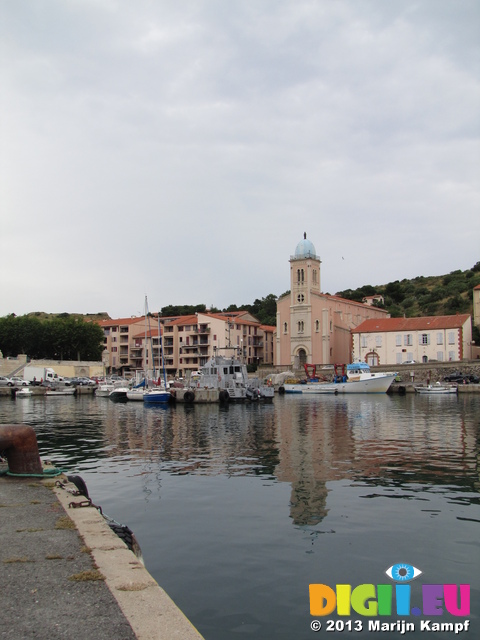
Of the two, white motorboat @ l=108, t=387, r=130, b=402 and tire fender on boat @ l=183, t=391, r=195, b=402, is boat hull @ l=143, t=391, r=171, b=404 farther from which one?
white motorboat @ l=108, t=387, r=130, b=402

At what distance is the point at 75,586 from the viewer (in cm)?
642

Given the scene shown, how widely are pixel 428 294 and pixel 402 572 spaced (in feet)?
425

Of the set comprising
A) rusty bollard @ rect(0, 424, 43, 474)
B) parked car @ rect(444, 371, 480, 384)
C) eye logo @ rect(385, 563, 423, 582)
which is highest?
rusty bollard @ rect(0, 424, 43, 474)

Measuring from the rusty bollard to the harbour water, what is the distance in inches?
83.5

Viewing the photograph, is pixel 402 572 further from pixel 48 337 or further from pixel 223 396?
pixel 48 337

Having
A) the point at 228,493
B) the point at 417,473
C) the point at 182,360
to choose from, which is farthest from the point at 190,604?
the point at 182,360

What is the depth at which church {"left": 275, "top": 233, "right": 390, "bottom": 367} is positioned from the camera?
96.8m

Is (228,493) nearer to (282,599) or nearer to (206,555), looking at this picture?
(206,555)

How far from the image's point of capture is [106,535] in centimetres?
840

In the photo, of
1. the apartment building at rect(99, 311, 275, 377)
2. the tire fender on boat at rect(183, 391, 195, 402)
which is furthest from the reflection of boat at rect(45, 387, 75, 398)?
the tire fender on boat at rect(183, 391, 195, 402)

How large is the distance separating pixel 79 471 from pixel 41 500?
330 inches

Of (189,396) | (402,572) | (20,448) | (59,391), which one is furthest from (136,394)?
(402,572)

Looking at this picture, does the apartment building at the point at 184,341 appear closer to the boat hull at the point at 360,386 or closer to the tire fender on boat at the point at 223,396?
the boat hull at the point at 360,386

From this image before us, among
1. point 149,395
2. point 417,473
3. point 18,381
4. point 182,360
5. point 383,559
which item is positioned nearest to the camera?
point 383,559
